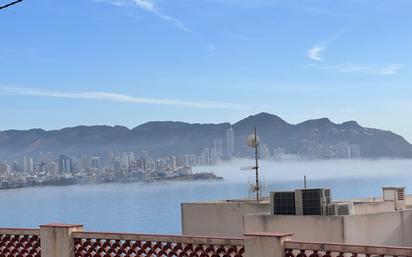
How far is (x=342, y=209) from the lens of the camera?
74.1 ft

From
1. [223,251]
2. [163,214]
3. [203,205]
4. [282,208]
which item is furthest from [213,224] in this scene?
[163,214]

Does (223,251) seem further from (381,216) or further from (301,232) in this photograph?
(381,216)

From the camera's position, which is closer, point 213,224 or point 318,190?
point 318,190

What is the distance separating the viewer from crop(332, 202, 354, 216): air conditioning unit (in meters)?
22.3

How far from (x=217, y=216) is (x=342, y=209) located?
5373 millimetres

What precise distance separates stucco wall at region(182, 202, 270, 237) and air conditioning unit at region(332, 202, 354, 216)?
321 centimetres

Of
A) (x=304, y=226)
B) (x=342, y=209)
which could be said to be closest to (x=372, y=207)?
(x=342, y=209)

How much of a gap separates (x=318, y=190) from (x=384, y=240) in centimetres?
268

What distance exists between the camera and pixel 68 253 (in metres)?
9.71

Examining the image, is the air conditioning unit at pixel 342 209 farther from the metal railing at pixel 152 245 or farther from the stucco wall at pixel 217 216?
the metal railing at pixel 152 245

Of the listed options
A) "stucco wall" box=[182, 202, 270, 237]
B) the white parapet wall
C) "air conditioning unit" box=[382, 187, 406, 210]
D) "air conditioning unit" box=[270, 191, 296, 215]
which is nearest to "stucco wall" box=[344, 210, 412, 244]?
the white parapet wall

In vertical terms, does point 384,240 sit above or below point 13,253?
below

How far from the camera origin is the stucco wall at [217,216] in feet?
83.7

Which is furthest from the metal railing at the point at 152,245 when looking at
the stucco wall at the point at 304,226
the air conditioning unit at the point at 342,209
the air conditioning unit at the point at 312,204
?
the air conditioning unit at the point at 342,209
